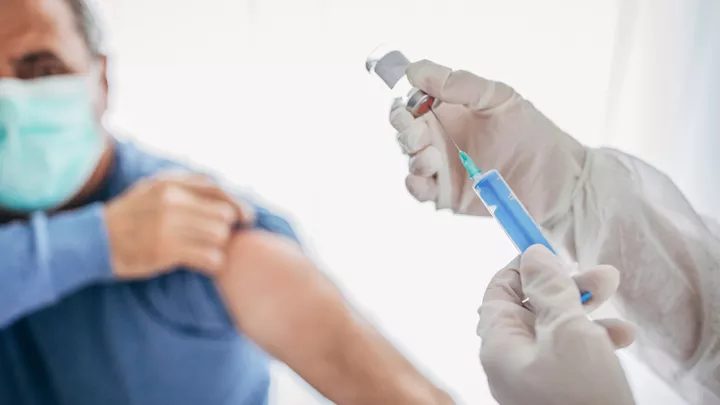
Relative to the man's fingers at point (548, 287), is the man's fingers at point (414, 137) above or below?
above

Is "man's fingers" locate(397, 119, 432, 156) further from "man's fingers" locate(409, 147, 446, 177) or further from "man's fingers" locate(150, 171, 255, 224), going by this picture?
"man's fingers" locate(150, 171, 255, 224)

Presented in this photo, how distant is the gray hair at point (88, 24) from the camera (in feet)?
2.68

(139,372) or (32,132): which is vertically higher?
(32,132)

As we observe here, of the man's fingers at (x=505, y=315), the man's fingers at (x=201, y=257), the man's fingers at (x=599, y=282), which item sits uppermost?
the man's fingers at (x=201, y=257)

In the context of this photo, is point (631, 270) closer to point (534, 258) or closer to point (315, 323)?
point (534, 258)

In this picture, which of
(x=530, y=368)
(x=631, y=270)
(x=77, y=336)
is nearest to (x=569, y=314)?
(x=530, y=368)

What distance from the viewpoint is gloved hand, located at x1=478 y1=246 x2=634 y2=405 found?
791mm

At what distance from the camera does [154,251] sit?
77 cm

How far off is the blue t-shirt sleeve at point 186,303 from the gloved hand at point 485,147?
0.40m

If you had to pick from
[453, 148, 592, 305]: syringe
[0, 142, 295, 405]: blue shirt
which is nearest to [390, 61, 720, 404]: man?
→ [453, 148, 592, 305]: syringe

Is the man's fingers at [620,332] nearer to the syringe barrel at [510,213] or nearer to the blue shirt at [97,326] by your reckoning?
the syringe barrel at [510,213]

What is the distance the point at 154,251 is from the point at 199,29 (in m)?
0.37

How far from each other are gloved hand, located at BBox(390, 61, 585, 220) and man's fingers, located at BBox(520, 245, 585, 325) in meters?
0.23

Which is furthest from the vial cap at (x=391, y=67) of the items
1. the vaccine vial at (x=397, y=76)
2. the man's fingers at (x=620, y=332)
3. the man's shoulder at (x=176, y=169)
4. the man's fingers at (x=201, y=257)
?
the man's fingers at (x=620, y=332)
